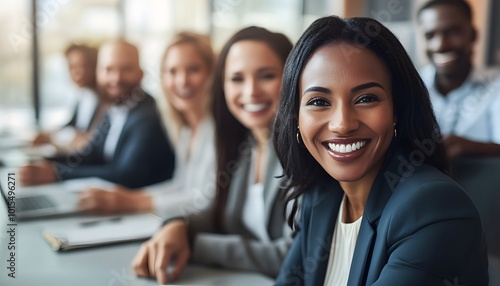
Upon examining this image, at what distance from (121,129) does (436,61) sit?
1.73 meters

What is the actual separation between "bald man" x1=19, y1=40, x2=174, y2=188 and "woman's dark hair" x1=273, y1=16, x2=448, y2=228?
5.98 ft

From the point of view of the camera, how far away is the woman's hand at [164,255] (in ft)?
4.18

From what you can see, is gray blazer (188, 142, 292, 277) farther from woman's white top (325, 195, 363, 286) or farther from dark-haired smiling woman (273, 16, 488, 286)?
dark-haired smiling woman (273, 16, 488, 286)

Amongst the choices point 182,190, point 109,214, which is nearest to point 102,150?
point 182,190

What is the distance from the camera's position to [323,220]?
3.13 ft

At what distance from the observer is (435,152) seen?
0.85 m

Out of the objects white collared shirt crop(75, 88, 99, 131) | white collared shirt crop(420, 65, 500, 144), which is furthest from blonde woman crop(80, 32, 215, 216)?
white collared shirt crop(75, 88, 99, 131)

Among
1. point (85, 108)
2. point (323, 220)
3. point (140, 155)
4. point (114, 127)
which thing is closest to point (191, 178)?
point (140, 155)

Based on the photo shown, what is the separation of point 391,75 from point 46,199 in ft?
5.43

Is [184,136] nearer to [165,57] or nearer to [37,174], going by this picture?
[165,57]

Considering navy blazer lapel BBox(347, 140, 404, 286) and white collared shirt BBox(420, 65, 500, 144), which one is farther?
white collared shirt BBox(420, 65, 500, 144)

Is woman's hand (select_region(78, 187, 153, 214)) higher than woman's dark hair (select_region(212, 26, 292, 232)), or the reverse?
woman's dark hair (select_region(212, 26, 292, 232))

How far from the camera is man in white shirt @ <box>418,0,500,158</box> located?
1.65m

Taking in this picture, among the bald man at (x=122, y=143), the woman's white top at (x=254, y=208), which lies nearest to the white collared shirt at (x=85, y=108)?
the bald man at (x=122, y=143)
